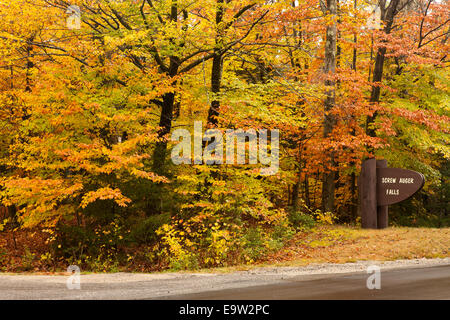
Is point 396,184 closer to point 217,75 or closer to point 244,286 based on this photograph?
point 217,75

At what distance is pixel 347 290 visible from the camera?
275 inches

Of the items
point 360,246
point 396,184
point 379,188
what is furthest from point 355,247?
point 396,184

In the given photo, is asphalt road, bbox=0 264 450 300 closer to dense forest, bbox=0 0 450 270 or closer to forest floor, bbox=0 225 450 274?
forest floor, bbox=0 225 450 274

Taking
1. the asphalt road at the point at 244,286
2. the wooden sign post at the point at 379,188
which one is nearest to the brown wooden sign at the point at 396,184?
the wooden sign post at the point at 379,188

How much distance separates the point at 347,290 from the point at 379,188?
8627mm

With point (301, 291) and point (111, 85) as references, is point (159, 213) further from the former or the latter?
point (301, 291)

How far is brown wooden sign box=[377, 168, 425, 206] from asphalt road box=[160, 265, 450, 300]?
6.32m

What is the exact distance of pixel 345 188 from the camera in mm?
24016

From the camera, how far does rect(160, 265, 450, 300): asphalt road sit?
21.2 feet

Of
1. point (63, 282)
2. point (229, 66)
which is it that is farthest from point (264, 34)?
point (63, 282)

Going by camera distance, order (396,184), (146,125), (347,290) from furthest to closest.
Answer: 1. (396,184)
2. (146,125)
3. (347,290)

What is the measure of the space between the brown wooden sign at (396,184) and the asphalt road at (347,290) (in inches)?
249

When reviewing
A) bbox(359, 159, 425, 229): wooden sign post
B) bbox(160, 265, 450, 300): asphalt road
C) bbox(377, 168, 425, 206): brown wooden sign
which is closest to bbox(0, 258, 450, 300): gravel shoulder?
bbox(160, 265, 450, 300): asphalt road

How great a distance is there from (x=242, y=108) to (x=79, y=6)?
6681 millimetres
